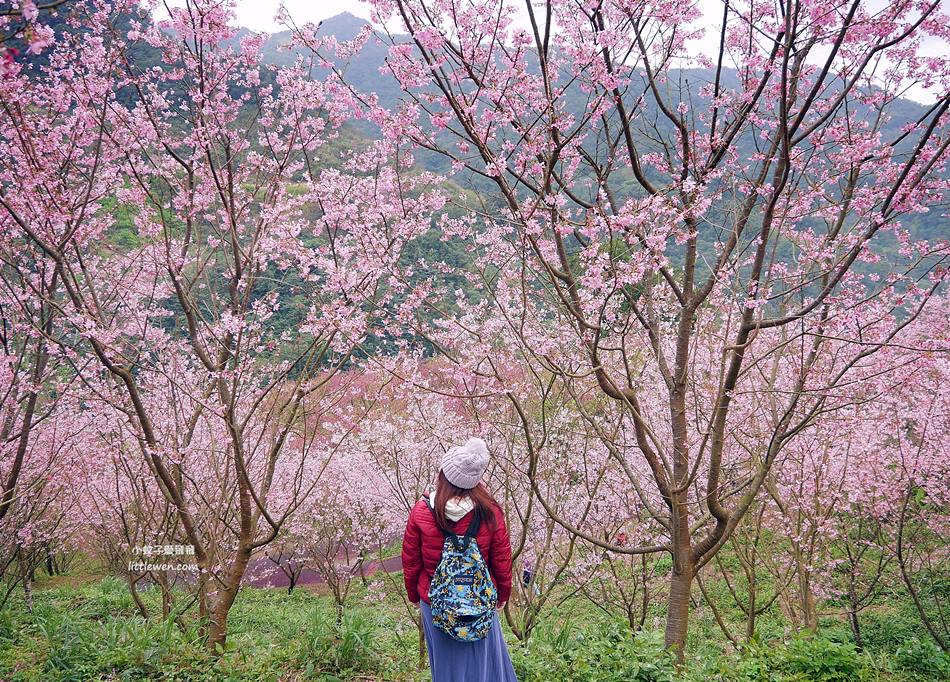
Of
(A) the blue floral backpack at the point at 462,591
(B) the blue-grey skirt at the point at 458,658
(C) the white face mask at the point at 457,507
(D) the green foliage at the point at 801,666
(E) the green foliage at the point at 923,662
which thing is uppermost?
(C) the white face mask at the point at 457,507

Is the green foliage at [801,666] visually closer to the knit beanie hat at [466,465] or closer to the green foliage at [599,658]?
the green foliage at [599,658]

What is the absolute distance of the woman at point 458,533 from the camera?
291cm

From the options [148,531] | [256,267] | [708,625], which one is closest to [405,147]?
[256,267]

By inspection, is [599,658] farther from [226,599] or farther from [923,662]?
[923,662]

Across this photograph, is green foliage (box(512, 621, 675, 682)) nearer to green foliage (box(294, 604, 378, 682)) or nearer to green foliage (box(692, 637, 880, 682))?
green foliage (box(692, 637, 880, 682))

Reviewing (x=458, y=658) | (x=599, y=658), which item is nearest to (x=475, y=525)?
(x=458, y=658)

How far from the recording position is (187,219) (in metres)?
4.89

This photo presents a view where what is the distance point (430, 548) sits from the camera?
115 inches

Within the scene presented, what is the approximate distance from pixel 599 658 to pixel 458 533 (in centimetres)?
163

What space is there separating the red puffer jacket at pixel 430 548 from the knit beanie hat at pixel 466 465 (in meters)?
0.18

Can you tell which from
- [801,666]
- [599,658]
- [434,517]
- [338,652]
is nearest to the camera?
[434,517]

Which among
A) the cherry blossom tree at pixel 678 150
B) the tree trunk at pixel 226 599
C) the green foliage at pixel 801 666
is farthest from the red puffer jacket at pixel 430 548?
the tree trunk at pixel 226 599

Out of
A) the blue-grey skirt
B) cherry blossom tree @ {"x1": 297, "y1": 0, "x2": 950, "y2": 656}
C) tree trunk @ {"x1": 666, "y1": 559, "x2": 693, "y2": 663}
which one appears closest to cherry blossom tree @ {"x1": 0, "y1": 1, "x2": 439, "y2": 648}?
cherry blossom tree @ {"x1": 297, "y1": 0, "x2": 950, "y2": 656}

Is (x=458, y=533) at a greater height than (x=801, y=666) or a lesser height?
greater
